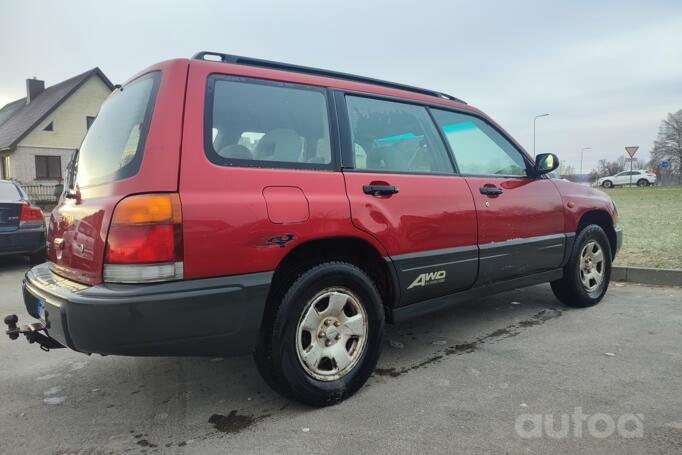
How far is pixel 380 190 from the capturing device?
9.62ft

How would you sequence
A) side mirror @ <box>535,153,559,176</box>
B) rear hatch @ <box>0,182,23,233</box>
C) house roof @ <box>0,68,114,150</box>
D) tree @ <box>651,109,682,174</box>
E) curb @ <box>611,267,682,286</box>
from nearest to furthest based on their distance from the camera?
side mirror @ <box>535,153,559,176</box> < curb @ <box>611,267,682,286</box> < rear hatch @ <box>0,182,23,233</box> < house roof @ <box>0,68,114,150</box> < tree @ <box>651,109,682,174</box>

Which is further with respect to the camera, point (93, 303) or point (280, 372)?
point (280, 372)

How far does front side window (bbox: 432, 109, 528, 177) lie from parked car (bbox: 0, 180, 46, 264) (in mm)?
6396

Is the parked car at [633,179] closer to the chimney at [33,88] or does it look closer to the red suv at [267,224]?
the red suv at [267,224]

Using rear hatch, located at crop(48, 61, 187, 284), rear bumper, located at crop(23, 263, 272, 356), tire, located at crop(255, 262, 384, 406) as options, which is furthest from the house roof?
tire, located at crop(255, 262, 384, 406)

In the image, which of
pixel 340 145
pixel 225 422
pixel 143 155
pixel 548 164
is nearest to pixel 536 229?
pixel 548 164

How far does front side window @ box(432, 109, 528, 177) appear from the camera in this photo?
145 inches

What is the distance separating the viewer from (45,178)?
92.7 feet

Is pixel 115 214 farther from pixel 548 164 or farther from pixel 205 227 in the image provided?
pixel 548 164

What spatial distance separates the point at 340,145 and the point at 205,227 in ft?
3.37

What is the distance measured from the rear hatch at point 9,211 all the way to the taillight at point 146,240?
19.7 ft

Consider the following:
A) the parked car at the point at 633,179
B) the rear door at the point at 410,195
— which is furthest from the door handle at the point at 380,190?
the parked car at the point at 633,179

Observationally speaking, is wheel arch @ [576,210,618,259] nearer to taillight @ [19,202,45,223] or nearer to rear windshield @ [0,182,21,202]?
taillight @ [19,202,45,223]

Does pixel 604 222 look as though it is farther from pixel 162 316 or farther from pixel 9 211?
pixel 9 211
